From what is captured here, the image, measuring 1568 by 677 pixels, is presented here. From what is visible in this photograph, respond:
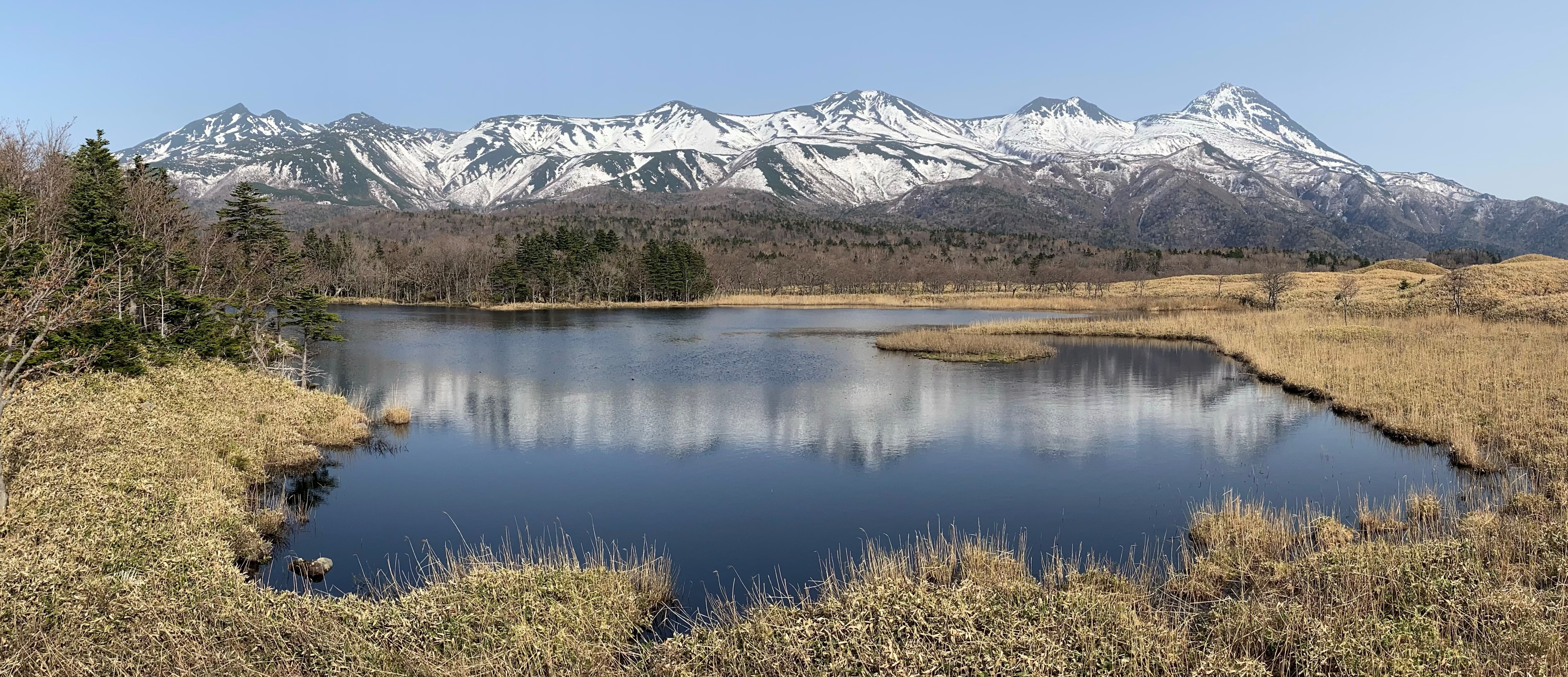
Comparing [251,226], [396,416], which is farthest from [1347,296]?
[251,226]

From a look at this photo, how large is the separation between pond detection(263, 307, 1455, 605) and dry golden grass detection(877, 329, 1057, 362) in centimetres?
215

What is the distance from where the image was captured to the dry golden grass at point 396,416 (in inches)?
1227

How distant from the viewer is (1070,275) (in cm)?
17525

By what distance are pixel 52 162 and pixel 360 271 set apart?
113 metres

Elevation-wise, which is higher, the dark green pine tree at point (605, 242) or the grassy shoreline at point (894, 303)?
the dark green pine tree at point (605, 242)

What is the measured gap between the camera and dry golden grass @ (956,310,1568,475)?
75.2 ft

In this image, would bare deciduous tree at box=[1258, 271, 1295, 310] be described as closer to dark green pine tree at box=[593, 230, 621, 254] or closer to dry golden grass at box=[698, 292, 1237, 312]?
dry golden grass at box=[698, 292, 1237, 312]

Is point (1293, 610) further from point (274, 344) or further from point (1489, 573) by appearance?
point (274, 344)

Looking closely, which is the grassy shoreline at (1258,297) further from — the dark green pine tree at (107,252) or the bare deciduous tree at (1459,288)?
the dark green pine tree at (107,252)

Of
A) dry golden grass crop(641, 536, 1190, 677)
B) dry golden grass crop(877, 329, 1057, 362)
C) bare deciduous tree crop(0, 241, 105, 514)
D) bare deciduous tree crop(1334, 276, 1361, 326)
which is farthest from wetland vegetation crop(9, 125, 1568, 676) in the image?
bare deciduous tree crop(1334, 276, 1361, 326)

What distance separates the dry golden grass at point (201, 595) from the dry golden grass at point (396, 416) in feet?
36.3

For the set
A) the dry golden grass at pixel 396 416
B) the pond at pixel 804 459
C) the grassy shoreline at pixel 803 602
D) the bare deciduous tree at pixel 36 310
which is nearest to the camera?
the grassy shoreline at pixel 803 602

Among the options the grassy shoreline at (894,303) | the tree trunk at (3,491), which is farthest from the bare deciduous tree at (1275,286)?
the tree trunk at (3,491)

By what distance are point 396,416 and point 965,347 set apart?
121 feet
